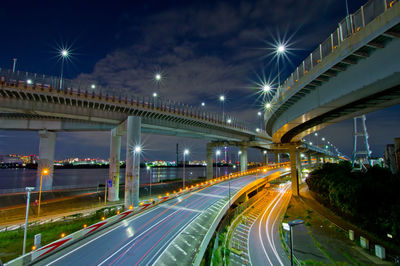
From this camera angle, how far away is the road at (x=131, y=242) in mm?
12578

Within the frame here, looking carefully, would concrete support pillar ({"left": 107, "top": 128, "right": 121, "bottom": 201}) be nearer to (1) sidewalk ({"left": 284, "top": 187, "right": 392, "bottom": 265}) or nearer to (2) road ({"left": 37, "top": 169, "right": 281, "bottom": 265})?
(2) road ({"left": 37, "top": 169, "right": 281, "bottom": 265})

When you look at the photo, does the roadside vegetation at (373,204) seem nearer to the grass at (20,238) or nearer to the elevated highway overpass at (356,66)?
the elevated highway overpass at (356,66)

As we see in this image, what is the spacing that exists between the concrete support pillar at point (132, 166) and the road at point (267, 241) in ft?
60.5

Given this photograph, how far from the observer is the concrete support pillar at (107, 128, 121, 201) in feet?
130

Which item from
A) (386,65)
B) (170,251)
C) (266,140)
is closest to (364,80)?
(386,65)

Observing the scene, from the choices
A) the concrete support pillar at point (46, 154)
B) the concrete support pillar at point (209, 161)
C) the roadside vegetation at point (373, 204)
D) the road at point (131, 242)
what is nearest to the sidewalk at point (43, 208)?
the concrete support pillar at point (46, 154)

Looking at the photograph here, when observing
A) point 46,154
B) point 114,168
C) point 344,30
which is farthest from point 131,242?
point 46,154

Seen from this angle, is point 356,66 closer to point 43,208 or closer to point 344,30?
point 344,30

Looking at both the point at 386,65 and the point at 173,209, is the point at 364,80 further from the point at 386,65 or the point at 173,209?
the point at 173,209

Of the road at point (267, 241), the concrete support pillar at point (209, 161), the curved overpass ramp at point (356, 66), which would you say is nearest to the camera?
the curved overpass ramp at point (356, 66)

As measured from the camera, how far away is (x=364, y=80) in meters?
12.1

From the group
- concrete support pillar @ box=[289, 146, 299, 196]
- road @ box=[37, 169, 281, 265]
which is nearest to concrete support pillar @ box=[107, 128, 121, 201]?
road @ box=[37, 169, 281, 265]

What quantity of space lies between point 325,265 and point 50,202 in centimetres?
4457

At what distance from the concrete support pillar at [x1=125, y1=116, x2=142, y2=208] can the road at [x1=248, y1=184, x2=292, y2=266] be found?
18451mm
